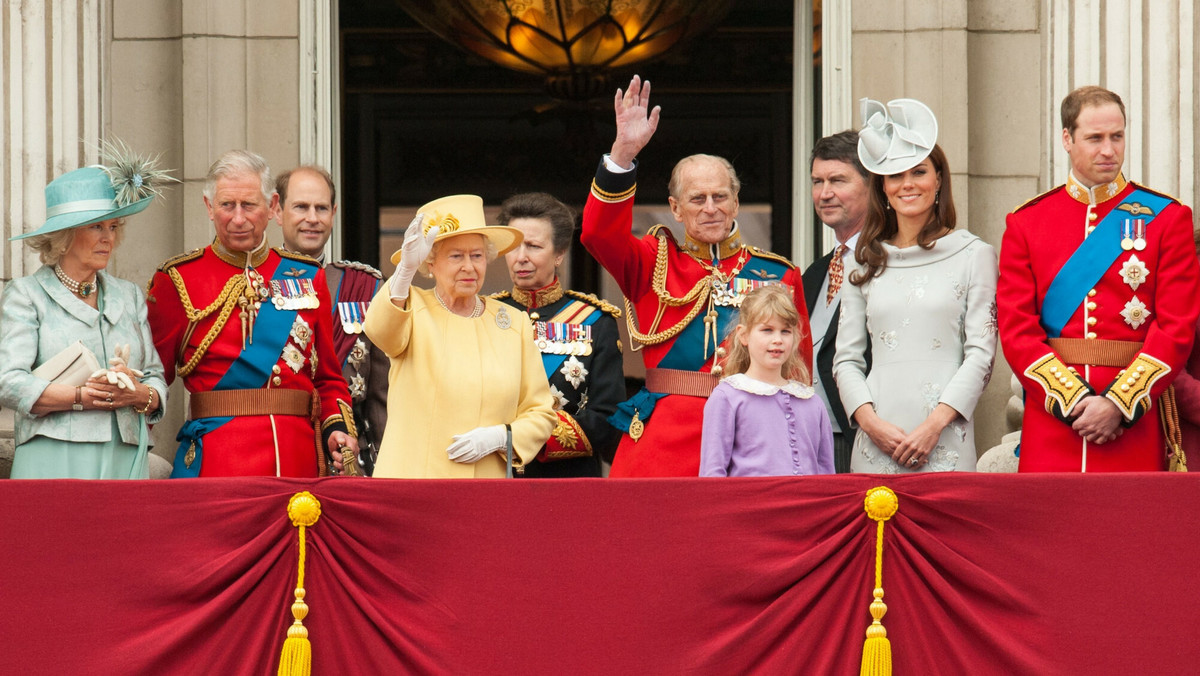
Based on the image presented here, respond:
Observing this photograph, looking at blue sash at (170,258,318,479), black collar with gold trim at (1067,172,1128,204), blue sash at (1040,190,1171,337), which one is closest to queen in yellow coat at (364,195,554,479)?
blue sash at (170,258,318,479)

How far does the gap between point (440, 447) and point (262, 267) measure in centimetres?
112

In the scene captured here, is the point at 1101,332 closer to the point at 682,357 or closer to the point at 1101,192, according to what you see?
the point at 1101,192

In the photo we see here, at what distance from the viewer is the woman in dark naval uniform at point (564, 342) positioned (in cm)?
559

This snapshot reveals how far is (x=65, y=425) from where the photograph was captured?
503 cm

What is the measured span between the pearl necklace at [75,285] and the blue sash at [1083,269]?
115 inches

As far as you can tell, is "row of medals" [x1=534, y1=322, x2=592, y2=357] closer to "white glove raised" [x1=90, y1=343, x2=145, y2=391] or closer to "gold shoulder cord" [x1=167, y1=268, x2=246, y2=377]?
"gold shoulder cord" [x1=167, y1=268, x2=246, y2=377]

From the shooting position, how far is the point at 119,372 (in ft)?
16.5

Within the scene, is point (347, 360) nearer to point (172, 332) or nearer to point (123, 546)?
point (172, 332)

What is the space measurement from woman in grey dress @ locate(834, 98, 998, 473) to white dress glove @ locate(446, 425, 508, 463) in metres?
1.10

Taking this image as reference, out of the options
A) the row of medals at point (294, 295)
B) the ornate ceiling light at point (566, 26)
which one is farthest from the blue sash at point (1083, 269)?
the ornate ceiling light at point (566, 26)

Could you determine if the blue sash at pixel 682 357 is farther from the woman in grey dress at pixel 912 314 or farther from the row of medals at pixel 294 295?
the row of medals at pixel 294 295

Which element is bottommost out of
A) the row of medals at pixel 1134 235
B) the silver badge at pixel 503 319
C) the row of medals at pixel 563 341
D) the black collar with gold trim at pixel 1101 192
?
the row of medals at pixel 563 341

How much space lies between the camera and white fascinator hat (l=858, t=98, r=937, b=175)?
5.27 meters

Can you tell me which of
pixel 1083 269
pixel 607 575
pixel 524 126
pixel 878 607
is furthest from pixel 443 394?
pixel 524 126
